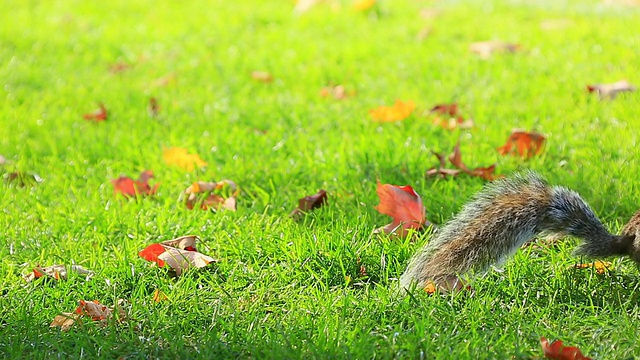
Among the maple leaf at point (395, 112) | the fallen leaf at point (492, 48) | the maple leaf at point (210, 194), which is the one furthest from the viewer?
the fallen leaf at point (492, 48)

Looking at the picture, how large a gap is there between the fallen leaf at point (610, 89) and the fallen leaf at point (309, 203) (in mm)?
1937

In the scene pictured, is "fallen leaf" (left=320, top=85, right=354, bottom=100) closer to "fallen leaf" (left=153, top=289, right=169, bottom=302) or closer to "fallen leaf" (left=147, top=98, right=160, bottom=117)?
"fallen leaf" (left=147, top=98, right=160, bottom=117)

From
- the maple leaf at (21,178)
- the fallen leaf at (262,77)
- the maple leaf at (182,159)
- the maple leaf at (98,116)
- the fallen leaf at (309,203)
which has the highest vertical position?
the fallen leaf at (309,203)

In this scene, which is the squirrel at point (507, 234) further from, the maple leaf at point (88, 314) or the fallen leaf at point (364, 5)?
the fallen leaf at point (364, 5)

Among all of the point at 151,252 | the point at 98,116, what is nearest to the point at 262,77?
the point at 98,116

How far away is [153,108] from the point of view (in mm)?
4980

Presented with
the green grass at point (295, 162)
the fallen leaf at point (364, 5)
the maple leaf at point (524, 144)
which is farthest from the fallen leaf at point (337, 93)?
the fallen leaf at point (364, 5)

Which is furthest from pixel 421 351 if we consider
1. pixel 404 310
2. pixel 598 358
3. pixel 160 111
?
pixel 160 111

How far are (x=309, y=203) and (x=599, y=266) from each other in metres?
1.12

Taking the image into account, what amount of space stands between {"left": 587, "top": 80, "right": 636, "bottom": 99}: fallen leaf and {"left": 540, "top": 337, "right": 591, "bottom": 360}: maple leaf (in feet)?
8.57

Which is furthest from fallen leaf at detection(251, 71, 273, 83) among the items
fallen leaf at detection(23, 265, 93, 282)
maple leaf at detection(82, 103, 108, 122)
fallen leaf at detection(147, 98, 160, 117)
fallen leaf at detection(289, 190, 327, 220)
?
fallen leaf at detection(23, 265, 93, 282)

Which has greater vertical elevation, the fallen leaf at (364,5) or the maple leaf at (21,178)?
the maple leaf at (21,178)

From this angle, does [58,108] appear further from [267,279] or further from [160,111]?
[267,279]

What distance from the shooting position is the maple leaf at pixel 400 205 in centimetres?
319
